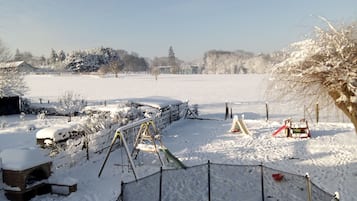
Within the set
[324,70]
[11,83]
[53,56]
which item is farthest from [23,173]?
[53,56]

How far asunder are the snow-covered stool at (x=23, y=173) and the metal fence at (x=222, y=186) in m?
2.87

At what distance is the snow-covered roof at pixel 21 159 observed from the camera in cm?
940

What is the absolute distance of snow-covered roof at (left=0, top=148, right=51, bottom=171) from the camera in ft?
30.8

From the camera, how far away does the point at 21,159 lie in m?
9.57

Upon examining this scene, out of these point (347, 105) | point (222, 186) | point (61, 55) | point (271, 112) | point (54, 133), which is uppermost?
point (61, 55)

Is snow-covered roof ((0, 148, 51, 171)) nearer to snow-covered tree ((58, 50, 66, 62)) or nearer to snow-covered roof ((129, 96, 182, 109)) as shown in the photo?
snow-covered roof ((129, 96, 182, 109))

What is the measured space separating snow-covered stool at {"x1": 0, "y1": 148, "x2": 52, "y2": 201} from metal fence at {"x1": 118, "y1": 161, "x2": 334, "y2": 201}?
2874 mm

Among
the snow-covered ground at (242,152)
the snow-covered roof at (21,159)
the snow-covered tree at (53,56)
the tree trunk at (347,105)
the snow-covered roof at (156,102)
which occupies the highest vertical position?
the snow-covered tree at (53,56)

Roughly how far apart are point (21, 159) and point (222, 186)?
5.45 meters

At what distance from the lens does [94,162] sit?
13.4 m

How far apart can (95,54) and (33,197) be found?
451ft

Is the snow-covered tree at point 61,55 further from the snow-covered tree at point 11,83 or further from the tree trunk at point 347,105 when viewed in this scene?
the tree trunk at point 347,105

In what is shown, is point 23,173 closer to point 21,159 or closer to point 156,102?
point 21,159

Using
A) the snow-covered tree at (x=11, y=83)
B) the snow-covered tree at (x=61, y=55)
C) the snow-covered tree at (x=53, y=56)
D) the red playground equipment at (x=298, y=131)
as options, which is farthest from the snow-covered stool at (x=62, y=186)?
the snow-covered tree at (x=53, y=56)
